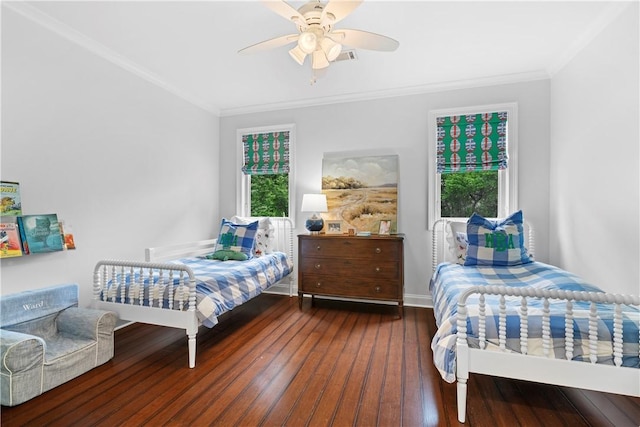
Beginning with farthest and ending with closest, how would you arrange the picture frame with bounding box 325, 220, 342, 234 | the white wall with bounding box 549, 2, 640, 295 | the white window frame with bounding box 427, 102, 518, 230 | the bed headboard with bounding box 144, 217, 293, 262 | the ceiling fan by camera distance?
the picture frame with bounding box 325, 220, 342, 234
the white window frame with bounding box 427, 102, 518, 230
the bed headboard with bounding box 144, 217, 293, 262
the white wall with bounding box 549, 2, 640, 295
the ceiling fan

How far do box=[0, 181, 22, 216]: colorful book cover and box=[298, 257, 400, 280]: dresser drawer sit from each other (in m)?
2.48

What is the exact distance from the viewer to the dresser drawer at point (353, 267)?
3229mm

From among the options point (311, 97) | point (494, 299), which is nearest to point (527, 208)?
point (494, 299)

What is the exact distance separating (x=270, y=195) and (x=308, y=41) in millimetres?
2651

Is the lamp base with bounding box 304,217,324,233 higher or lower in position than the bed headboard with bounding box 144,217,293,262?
higher

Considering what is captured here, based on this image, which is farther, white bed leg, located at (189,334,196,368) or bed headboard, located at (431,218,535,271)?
bed headboard, located at (431,218,535,271)

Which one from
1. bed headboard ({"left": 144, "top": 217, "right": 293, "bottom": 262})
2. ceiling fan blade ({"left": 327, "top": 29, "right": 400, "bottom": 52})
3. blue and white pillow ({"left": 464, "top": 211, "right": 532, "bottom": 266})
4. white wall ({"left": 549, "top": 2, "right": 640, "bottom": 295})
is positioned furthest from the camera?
bed headboard ({"left": 144, "top": 217, "right": 293, "bottom": 262})

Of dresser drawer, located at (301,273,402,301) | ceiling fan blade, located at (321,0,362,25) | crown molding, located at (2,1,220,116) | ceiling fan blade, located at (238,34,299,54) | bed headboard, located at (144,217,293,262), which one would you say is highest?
crown molding, located at (2,1,220,116)

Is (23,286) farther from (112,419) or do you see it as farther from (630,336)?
(630,336)

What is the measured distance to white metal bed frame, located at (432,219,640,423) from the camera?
1394mm

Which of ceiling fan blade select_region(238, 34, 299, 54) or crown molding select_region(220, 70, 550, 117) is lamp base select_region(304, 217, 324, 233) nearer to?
crown molding select_region(220, 70, 550, 117)

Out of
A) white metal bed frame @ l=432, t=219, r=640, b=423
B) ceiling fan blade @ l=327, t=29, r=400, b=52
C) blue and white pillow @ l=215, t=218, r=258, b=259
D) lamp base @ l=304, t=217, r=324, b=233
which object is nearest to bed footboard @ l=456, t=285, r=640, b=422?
white metal bed frame @ l=432, t=219, r=640, b=423

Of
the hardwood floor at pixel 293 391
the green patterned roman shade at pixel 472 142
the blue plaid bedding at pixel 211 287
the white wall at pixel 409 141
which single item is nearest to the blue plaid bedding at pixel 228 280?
the blue plaid bedding at pixel 211 287

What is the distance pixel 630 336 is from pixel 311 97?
3.60 m
